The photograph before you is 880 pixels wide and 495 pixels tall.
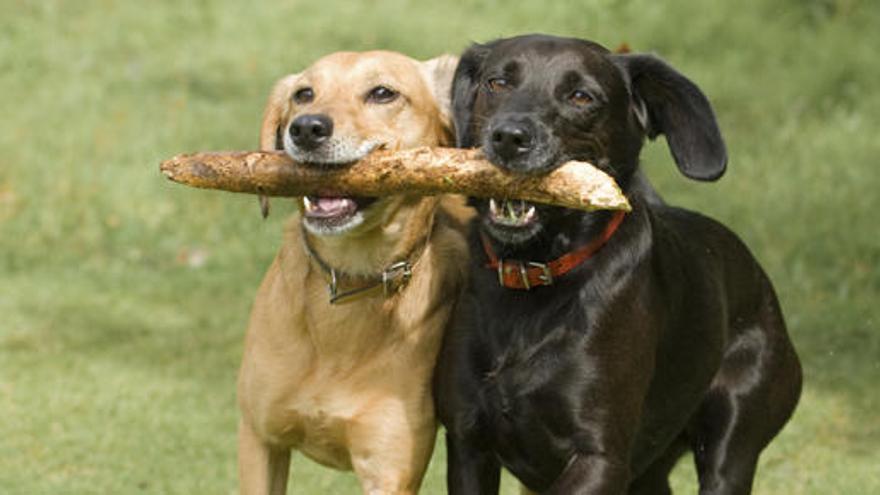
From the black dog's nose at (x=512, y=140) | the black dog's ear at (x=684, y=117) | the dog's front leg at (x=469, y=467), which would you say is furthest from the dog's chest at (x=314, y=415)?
the black dog's ear at (x=684, y=117)

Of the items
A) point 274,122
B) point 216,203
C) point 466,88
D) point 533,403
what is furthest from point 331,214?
point 216,203

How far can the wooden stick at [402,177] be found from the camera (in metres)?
4.91

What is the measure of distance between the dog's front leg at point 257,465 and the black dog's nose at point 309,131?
1076 mm

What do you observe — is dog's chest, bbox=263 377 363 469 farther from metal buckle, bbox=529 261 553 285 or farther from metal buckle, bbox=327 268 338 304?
metal buckle, bbox=529 261 553 285

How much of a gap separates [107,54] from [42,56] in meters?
0.57

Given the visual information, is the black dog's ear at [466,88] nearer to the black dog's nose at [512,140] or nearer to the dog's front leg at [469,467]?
the black dog's nose at [512,140]

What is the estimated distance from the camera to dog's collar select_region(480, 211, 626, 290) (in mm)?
5262

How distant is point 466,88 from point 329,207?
61 centimetres

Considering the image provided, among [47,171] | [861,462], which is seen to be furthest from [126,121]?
[861,462]

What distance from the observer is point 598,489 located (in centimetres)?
507

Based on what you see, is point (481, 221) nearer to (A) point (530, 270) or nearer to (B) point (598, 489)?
(A) point (530, 270)

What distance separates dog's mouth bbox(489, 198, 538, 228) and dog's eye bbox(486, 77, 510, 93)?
0.36 m

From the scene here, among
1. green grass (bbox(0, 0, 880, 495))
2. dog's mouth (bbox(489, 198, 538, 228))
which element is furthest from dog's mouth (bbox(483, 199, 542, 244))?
green grass (bbox(0, 0, 880, 495))

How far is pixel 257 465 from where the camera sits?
19.3 feet
